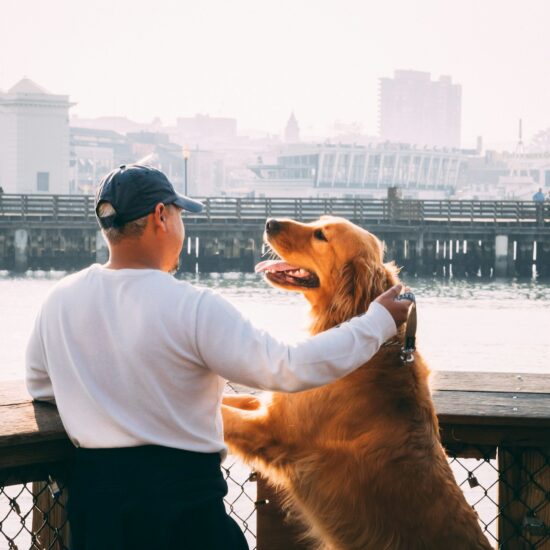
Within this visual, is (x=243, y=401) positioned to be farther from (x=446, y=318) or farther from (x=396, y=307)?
(x=446, y=318)

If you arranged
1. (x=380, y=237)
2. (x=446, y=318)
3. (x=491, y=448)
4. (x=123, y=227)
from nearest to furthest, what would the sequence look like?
1. (x=123, y=227)
2. (x=491, y=448)
3. (x=446, y=318)
4. (x=380, y=237)

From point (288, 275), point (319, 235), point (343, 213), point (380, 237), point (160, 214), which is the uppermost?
point (160, 214)

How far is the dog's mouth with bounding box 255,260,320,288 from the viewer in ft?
9.82

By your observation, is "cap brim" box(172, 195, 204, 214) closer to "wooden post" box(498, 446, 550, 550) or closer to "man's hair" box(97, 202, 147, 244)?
"man's hair" box(97, 202, 147, 244)

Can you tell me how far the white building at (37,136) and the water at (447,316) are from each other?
201 feet

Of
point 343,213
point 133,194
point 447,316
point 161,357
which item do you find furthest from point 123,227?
point 343,213

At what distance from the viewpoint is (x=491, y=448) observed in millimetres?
2531

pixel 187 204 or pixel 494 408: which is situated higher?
pixel 187 204

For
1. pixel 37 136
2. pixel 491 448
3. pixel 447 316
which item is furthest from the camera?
pixel 37 136

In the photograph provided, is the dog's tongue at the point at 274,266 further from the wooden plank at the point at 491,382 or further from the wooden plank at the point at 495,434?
the wooden plank at the point at 495,434

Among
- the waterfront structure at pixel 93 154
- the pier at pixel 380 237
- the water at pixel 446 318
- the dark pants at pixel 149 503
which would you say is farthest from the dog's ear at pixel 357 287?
the waterfront structure at pixel 93 154

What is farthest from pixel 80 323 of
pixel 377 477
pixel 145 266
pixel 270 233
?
pixel 270 233

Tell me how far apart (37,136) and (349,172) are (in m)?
41.0

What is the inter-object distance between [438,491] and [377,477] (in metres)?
0.13
